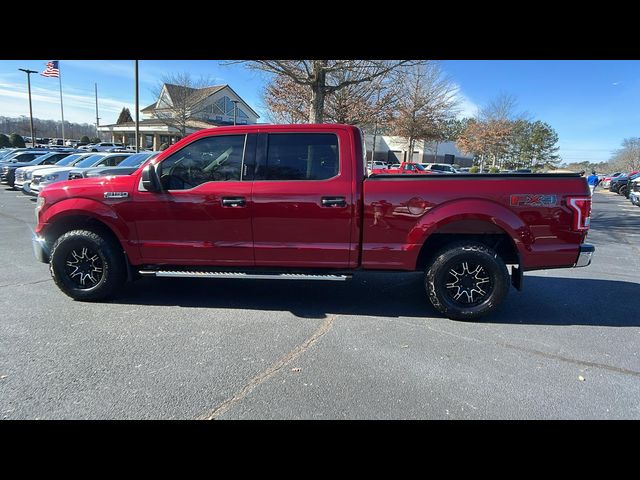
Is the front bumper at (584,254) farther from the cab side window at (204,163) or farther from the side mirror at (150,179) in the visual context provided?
the side mirror at (150,179)

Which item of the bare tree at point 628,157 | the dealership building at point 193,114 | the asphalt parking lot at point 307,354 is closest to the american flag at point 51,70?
the dealership building at point 193,114

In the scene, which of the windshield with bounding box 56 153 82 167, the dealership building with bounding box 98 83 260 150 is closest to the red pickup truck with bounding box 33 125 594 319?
the windshield with bounding box 56 153 82 167

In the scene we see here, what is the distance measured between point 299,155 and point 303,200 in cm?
55

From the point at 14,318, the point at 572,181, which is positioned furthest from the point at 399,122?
the point at 14,318

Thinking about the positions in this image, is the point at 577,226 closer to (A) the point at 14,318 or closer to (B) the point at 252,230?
(B) the point at 252,230

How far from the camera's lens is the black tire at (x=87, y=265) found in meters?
4.38

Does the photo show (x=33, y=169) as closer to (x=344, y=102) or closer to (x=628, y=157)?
(x=344, y=102)

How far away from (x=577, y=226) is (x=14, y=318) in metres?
6.07

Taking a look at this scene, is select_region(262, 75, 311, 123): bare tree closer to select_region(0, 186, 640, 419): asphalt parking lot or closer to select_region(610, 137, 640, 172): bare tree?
select_region(0, 186, 640, 419): asphalt parking lot

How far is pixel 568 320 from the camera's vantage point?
429 cm

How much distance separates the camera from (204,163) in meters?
4.34

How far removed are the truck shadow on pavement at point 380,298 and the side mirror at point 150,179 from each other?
56.0 inches

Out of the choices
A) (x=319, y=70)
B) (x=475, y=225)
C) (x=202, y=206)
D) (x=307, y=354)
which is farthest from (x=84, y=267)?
(x=319, y=70)
